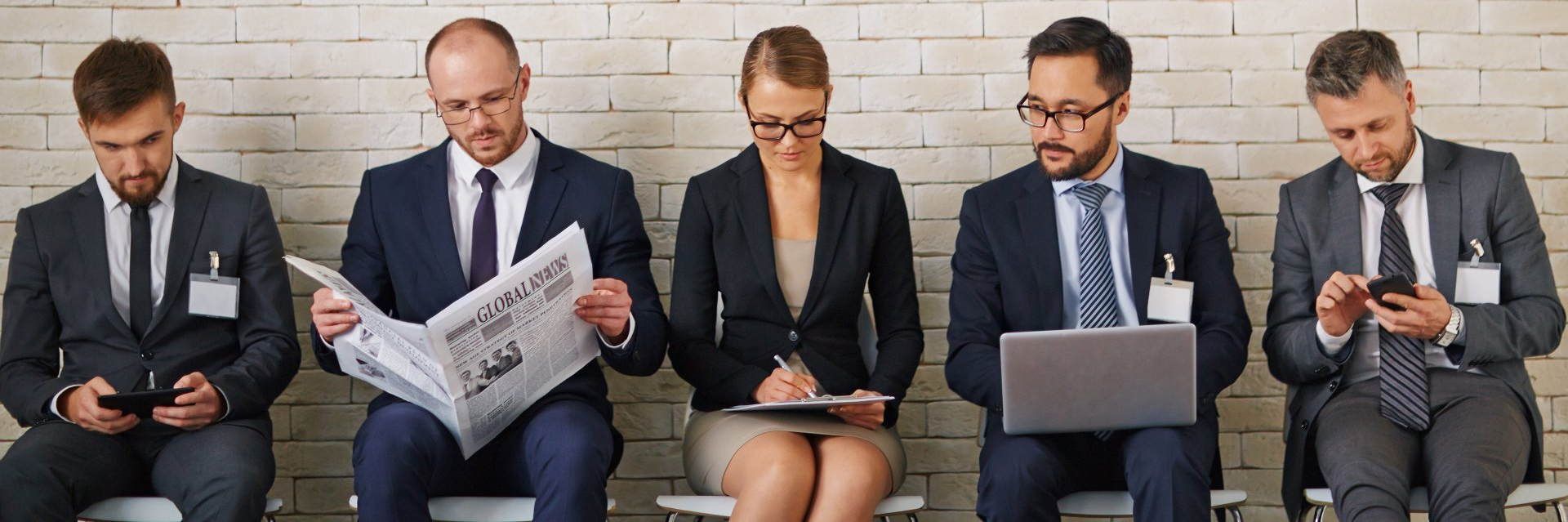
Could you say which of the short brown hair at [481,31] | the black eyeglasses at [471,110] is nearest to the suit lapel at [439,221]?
the black eyeglasses at [471,110]

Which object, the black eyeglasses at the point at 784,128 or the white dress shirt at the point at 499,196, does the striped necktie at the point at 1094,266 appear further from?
the white dress shirt at the point at 499,196

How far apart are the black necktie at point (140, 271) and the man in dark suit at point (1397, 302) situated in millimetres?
2660

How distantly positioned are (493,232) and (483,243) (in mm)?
35

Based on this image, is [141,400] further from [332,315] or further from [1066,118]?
[1066,118]

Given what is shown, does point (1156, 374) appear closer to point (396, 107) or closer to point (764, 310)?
point (764, 310)

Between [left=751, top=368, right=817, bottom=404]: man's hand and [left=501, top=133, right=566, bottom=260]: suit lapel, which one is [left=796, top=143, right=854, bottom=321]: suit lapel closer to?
[left=751, top=368, right=817, bottom=404]: man's hand

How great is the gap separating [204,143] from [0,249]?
0.63m

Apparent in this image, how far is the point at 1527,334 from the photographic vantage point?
2855mm

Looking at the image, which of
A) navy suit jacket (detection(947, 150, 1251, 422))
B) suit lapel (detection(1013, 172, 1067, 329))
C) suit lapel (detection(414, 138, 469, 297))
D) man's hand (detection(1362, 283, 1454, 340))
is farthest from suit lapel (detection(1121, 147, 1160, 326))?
suit lapel (detection(414, 138, 469, 297))

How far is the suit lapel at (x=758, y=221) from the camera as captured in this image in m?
3.03

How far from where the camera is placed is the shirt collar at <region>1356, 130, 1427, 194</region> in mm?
3010

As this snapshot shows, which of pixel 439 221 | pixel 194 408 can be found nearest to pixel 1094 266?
pixel 439 221

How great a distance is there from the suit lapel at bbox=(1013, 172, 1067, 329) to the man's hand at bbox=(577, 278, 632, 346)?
0.94 m

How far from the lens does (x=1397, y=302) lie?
273cm
